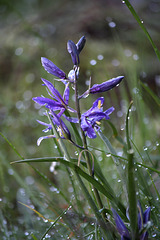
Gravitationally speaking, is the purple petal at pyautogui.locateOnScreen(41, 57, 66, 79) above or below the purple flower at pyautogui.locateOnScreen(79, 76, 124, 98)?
above

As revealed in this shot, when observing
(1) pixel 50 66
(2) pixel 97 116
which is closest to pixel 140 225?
(2) pixel 97 116

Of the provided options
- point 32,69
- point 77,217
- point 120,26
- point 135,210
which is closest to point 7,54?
point 32,69

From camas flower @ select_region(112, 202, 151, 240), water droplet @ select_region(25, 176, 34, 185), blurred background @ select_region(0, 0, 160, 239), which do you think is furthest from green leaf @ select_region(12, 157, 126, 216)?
blurred background @ select_region(0, 0, 160, 239)

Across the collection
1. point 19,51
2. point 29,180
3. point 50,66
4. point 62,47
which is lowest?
point 29,180

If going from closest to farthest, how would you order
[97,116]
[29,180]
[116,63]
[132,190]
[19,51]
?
[132,190], [97,116], [29,180], [116,63], [19,51]

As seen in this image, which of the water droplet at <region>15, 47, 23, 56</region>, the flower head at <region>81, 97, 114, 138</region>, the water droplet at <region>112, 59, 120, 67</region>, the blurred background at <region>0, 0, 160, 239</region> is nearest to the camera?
the flower head at <region>81, 97, 114, 138</region>

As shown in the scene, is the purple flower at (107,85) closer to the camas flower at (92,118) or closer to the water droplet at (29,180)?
the camas flower at (92,118)

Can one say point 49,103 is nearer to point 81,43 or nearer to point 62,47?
point 81,43

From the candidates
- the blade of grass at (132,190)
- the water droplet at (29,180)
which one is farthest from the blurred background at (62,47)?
the blade of grass at (132,190)

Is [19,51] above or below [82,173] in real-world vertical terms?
below

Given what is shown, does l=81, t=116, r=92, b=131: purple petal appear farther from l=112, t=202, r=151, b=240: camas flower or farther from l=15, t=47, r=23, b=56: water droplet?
l=15, t=47, r=23, b=56: water droplet

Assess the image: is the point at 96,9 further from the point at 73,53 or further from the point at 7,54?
the point at 73,53
